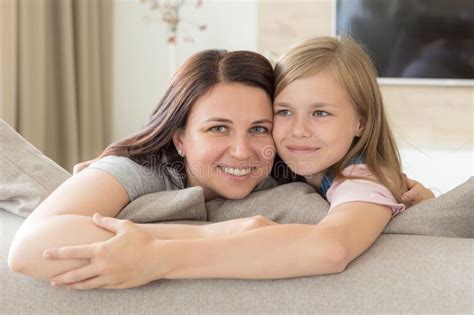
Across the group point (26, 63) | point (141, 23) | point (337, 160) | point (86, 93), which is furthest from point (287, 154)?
point (141, 23)

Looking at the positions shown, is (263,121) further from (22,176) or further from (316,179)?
(22,176)

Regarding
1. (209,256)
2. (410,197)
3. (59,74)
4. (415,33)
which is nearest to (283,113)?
(410,197)

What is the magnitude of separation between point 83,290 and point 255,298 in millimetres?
280

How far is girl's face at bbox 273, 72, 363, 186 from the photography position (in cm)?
152

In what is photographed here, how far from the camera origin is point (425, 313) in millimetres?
980

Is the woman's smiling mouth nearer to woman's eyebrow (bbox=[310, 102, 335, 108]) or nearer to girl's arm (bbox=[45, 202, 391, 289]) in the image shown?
woman's eyebrow (bbox=[310, 102, 335, 108])

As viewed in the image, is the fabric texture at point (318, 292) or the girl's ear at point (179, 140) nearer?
the fabric texture at point (318, 292)

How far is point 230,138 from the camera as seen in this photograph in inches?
59.1

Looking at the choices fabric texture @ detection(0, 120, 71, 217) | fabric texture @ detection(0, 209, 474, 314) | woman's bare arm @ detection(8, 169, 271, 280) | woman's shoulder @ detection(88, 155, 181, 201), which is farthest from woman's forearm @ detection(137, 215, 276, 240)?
fabric texture @ detection(0, 120, 71, 217)

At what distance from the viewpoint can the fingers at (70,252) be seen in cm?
107

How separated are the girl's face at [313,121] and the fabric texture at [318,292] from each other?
1.49 feet

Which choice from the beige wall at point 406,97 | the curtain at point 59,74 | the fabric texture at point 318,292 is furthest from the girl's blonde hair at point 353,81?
the curtain at point 59,74

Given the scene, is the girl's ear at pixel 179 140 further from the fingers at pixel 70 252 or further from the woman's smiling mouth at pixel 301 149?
the fingers at pixel 70 252

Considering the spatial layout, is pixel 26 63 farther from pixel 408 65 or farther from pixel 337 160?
pixel 337 160
